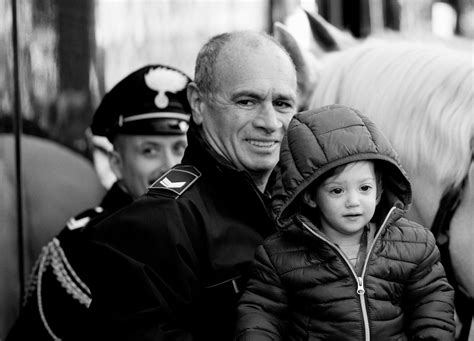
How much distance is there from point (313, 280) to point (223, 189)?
387 millimetres

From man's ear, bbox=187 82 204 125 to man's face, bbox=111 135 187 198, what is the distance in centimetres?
83

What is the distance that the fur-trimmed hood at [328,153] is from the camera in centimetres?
169

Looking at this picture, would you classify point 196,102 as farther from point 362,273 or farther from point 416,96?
point 362,273

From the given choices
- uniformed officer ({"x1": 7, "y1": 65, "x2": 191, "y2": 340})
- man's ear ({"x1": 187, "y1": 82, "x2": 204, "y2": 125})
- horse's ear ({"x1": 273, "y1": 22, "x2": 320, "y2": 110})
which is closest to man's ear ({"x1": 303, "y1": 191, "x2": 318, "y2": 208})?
man's ear ({"x1": 187, "y1": 82, "x2": 204, "y2": 125})

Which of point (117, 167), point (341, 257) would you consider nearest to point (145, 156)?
point (117, 167)

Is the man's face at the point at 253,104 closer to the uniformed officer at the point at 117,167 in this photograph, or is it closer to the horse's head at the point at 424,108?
the horse's head at the point at 424,108

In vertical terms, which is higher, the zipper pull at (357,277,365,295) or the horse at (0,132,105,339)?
the zipper pull at (357,277,365,295)

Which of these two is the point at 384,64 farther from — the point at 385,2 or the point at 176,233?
the point at 385,2

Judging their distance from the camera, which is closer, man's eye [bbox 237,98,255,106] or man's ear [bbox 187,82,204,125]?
man's eye [bbox 237,98,255,106]

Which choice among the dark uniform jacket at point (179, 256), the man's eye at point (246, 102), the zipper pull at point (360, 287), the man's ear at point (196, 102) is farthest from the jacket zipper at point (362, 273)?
the man's ear at point (196, 102)

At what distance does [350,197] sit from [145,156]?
4.57 ft

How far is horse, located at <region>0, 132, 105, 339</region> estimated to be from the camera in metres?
2.77

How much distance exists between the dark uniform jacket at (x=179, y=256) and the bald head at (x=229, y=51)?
201 mm

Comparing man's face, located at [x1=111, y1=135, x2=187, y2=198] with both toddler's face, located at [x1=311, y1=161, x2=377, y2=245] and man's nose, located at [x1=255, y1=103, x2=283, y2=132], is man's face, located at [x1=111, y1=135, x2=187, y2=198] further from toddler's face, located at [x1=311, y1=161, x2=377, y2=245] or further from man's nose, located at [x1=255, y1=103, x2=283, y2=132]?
toddler's face, located at [x1=311, y1=161, x2=377, y2=245]
